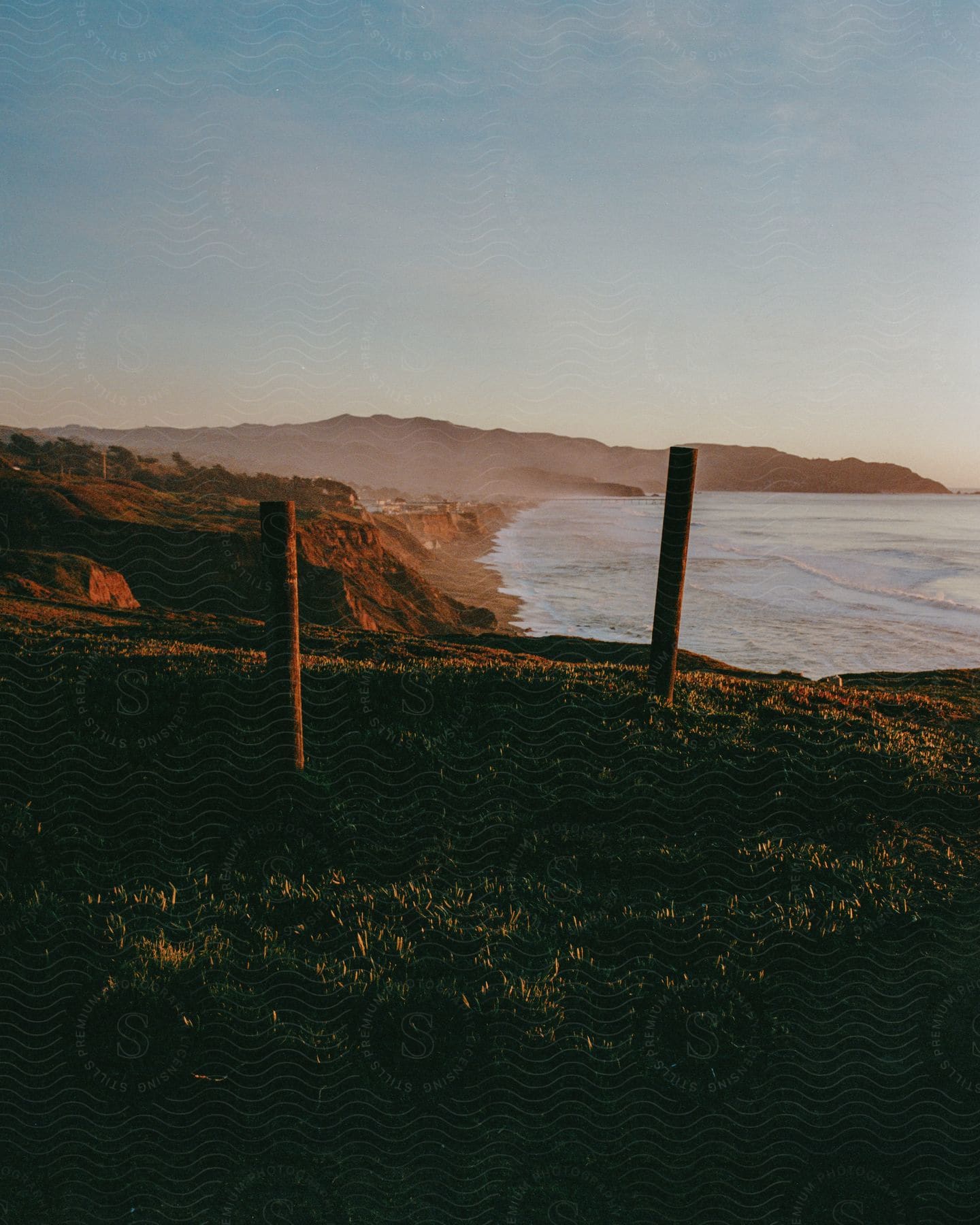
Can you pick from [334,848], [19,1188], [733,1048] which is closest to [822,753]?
[733,1048]

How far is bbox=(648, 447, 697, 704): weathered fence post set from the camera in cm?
858

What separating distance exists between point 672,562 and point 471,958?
17.5ft

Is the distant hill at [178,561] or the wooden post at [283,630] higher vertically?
the wooden post at [283,630]

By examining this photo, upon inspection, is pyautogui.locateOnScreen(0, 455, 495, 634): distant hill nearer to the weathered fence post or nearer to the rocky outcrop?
the rocky outcrop

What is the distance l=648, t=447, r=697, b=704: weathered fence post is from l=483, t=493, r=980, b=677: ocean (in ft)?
65.1

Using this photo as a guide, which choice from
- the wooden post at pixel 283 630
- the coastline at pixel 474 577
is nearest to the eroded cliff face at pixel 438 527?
the coastline at pixel 474 577

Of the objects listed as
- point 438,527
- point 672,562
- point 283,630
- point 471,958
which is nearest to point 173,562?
point 283,630

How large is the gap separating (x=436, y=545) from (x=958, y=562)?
54344 millimetres

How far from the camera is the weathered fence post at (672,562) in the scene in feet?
28.1

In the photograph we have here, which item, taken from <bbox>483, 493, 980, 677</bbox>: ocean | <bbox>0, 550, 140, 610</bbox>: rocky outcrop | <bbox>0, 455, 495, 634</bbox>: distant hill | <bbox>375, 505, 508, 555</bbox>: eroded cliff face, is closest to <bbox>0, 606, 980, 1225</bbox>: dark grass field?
<bbox>0, 550, 140, 610</bbox>: rocky outcrop

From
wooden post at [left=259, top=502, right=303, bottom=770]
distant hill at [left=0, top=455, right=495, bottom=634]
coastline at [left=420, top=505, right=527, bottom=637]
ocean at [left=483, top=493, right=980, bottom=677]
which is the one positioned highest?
wooden post at [left=259, top=502, right=303, bottom=770]

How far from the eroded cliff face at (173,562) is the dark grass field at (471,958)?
12.9 meters

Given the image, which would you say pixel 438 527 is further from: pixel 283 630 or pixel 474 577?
pixel 283 630

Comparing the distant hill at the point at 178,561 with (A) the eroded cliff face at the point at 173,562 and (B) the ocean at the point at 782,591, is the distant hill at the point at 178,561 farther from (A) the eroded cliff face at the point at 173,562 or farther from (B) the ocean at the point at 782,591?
(B) the ocean at the point at 782,591
